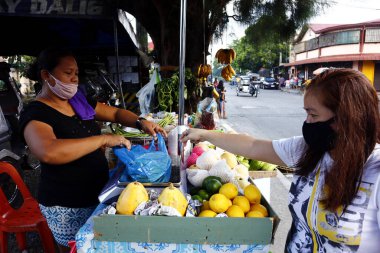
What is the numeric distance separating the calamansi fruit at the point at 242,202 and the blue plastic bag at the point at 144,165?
393mm

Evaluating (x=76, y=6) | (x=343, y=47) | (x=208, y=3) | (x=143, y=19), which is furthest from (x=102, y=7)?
(x=343, y=47)

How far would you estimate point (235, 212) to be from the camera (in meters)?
1.43

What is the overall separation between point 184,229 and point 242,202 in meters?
0.37

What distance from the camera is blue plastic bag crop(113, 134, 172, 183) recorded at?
63.6 inches

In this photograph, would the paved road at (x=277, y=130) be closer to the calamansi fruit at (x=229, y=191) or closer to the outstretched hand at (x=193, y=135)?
the calamansi fruit at (x=229, y=191)

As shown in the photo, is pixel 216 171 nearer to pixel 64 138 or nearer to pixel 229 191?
pixel 229 191

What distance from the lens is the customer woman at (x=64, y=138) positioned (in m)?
1.60

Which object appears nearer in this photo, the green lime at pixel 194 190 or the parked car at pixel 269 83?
the green lime at pixel 194 190

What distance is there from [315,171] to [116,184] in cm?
98

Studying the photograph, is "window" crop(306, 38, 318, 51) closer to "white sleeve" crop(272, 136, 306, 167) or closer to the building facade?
the building facade

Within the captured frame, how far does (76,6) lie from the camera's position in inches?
181

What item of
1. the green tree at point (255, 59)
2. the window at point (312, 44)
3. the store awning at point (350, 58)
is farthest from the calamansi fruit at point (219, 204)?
the green tree at point (255, 59)

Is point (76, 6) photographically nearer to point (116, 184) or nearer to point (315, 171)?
point (116, 184)

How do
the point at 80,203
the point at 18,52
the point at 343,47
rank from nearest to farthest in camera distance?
the point at 80,203, the point at 18,52, the point at 343,47
